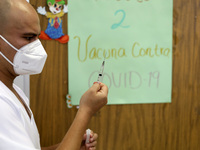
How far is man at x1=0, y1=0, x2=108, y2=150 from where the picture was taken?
1.55ft

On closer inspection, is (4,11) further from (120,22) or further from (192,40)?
(192,40)

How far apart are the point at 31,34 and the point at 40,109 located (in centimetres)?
38

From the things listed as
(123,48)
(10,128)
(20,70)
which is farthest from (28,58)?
(123,48)

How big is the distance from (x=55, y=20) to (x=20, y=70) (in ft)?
1.04

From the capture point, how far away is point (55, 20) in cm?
83

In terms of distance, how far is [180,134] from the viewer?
0.94m

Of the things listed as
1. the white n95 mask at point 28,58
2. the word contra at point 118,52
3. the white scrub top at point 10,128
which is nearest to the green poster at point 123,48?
the word contra at point 118,52

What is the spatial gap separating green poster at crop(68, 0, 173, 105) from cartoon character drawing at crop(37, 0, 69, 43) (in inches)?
1.1

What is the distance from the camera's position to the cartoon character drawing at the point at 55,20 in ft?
2.69

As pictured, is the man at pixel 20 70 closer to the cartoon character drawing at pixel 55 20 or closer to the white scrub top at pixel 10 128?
the white scrub top at pixel 10 128

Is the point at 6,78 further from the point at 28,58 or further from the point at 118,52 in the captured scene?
the point at 118,52

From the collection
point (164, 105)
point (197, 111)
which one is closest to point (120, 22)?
point (164, 105)

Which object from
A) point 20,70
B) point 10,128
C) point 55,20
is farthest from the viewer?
point 55,20

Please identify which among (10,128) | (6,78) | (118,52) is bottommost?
(10,128)
